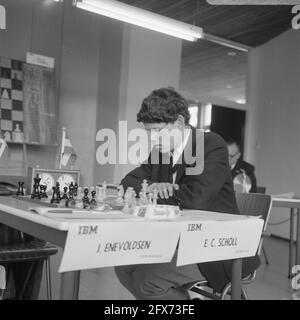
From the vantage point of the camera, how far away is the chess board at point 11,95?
4.42 m

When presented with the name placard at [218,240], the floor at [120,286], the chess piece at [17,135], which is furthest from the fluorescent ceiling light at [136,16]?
the name placard at [218,240]

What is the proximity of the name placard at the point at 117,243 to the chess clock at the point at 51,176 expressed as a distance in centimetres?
78

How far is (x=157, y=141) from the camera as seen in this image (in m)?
1.72

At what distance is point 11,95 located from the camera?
4484 millimetres

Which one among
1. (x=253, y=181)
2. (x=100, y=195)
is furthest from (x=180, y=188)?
(x=253, y=181)

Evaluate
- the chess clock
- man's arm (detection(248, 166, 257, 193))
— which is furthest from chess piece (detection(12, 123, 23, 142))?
the chess clock

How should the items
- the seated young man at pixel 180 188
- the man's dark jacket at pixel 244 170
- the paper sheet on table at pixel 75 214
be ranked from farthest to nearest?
the man's dark jacket at pixel 244 170 → the seated young man at pixel 180 188 → the paper sheet on table at pixel 75 214

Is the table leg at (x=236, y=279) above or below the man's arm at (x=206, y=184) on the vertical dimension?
below

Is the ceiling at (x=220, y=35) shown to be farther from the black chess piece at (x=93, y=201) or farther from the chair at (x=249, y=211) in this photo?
the black chess piece at (x=93, y=201)

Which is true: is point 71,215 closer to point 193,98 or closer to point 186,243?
point 186,243

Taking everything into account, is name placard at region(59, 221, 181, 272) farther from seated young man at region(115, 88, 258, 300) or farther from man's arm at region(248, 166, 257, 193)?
man's arm at region(248, 166, 257, 193)

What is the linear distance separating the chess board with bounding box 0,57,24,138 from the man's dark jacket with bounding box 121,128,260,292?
3206mm

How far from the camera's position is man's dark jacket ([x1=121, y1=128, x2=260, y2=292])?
4.86ft
